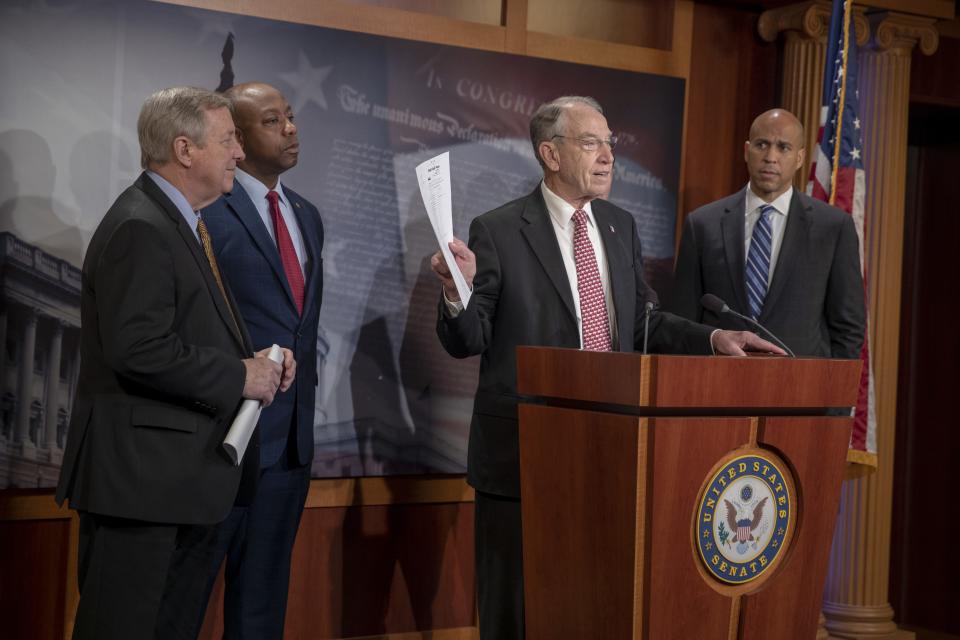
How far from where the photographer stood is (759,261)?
4016mm

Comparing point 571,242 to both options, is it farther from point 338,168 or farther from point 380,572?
point 380,572

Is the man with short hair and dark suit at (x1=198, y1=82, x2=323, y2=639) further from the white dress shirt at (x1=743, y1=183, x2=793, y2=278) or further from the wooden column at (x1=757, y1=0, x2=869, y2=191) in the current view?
the wooden column at (x1=757, y1=0, x2=869, y2=191)

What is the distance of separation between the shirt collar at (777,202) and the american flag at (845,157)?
38 centimetres

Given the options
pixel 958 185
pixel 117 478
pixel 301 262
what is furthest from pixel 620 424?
pixel 958 185

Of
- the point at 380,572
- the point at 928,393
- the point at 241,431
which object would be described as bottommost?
the point at 380,572

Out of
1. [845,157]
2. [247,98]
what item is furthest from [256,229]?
[845,157]

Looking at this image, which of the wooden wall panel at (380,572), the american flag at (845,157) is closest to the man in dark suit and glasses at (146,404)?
the wooden wall panel at (380,572)

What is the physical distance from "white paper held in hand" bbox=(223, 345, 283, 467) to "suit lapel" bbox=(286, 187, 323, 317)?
0.81 m

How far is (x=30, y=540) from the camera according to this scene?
3.67 m

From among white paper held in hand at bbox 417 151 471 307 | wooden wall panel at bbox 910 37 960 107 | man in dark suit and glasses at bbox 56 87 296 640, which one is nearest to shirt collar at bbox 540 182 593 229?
white paper held in hand at bbox 417 151 471 307

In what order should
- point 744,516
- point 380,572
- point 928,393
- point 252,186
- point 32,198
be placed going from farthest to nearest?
point 928,393
point 380,572
point 32,198
point 252,186
point 744,516

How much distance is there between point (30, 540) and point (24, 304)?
0.74 metres

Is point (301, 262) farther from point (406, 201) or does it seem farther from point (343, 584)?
point (343, 584)

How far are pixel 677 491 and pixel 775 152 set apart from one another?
206 centimetres
